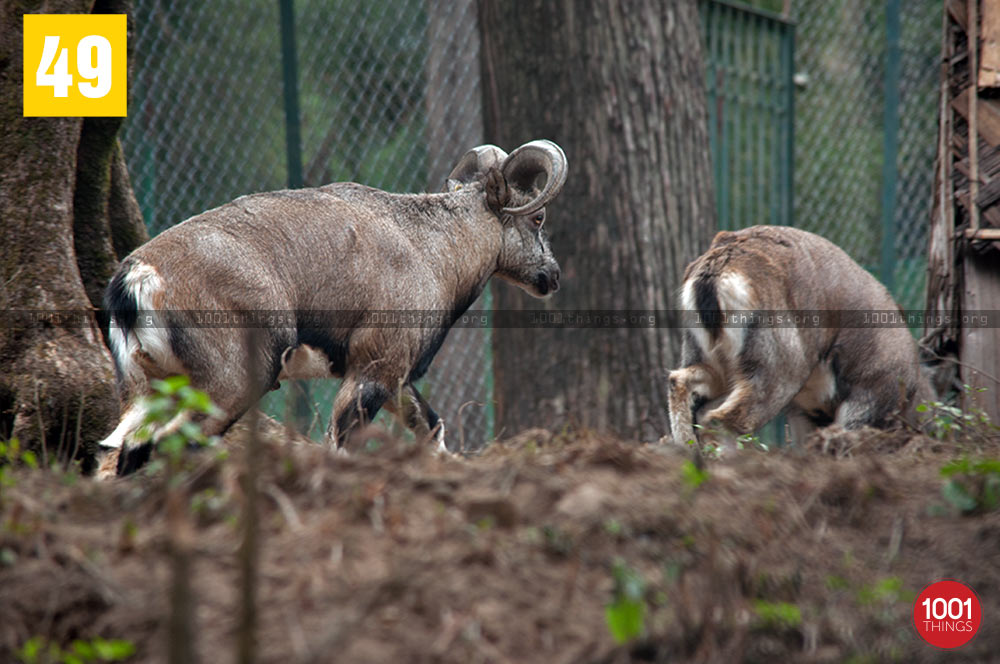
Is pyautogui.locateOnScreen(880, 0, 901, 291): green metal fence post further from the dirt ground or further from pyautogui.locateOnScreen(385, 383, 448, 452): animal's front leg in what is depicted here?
the dirt ground

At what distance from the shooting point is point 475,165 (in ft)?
22.8

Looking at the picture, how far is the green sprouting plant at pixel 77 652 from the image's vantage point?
7.89ft

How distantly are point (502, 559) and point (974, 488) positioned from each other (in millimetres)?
1499

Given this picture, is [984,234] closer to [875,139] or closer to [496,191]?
[496,191]

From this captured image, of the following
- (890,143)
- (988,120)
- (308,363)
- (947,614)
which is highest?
(890,143)

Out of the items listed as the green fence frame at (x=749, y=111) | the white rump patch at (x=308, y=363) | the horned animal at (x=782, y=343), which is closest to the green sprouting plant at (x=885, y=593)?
the horned animal at (x=782, y=343)

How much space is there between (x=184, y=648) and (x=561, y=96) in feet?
22.0

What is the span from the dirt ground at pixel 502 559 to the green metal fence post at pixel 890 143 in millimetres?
7882

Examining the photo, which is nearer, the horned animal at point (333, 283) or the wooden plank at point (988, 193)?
the horned animal at point (333, 283)

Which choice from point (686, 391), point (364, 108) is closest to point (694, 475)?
point (686, 391)

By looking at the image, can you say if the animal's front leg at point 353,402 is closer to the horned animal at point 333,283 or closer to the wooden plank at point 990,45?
the horned animal at point 333,283

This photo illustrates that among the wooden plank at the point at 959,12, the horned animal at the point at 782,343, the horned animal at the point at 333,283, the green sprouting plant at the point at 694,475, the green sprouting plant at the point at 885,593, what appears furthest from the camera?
the wooden plank at the point at 959,12

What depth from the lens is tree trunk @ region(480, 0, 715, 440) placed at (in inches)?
321

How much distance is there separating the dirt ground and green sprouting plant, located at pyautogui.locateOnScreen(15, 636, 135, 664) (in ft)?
0.10
